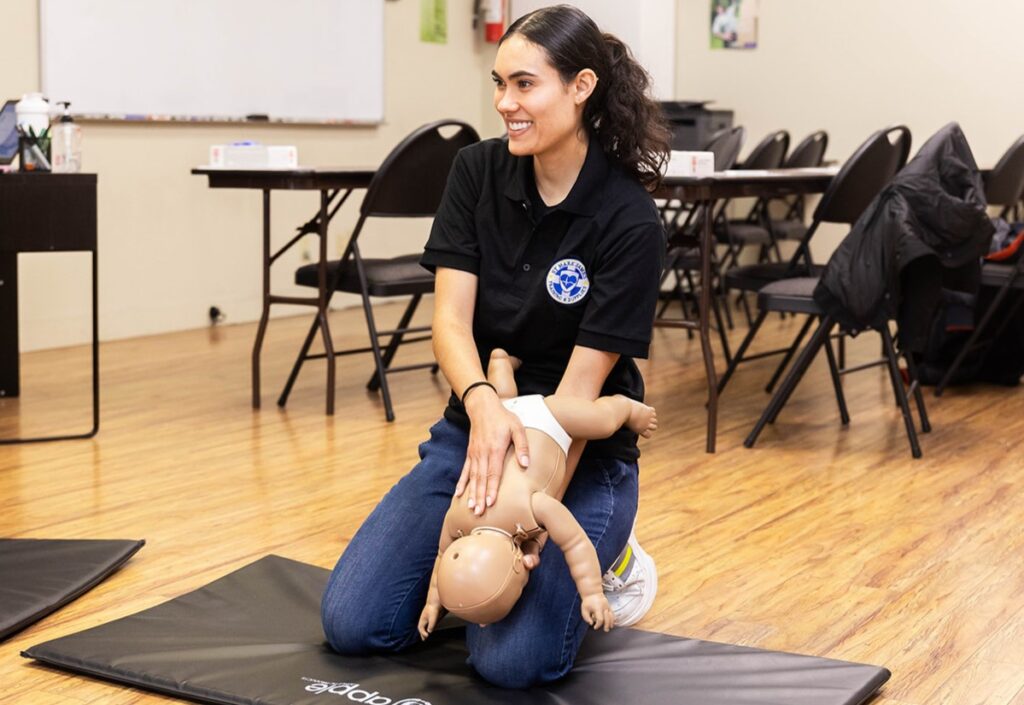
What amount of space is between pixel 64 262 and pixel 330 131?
1.63 m

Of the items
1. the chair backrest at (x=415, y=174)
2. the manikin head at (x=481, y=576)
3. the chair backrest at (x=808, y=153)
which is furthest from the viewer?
the chair backrest at (x=808, y=153)

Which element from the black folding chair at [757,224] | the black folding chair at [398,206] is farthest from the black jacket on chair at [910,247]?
the black folding chair at [757,224]

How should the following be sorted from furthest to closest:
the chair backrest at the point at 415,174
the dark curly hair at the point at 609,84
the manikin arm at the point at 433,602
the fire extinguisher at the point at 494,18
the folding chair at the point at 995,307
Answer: the fire extinguisher at the point at 494,18, the folding chair at the point at 995,307, the chair backrest at the point at 415,174, the dark curly hair at the point at 609,84, the manikin arm at the point at 433,602

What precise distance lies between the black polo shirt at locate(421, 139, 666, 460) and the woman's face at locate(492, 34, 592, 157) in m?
0.10

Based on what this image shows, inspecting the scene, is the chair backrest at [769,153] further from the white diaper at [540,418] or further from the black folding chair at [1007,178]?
the white diaper at [540,418]

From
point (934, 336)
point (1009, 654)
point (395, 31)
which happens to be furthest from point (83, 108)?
point (1009, 654)

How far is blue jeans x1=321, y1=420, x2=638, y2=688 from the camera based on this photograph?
1.97 meters

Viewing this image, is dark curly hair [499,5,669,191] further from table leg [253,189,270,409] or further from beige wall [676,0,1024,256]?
beige wall [676,0,1024,256]

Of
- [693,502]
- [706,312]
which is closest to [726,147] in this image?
[706,312]

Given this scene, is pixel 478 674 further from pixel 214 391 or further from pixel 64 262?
pixel 64 262

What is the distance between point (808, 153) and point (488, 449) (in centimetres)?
413

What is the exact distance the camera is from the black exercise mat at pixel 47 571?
7.47ft

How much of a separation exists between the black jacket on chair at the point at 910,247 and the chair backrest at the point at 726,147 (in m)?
1.01

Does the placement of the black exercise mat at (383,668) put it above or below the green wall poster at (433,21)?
below
